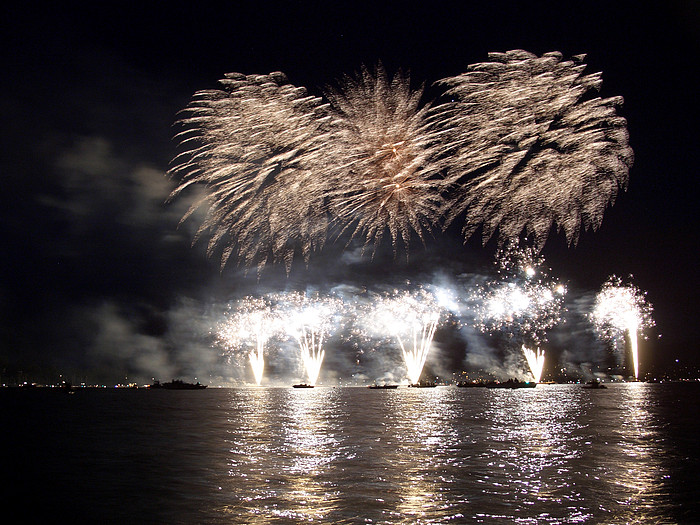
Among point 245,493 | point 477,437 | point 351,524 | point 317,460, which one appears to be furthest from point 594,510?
point 477,437

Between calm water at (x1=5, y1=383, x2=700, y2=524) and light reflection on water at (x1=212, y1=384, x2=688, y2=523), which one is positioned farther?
calm water at (x1=5, y1=383, x2=700, y2=524)

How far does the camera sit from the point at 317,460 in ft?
79.3

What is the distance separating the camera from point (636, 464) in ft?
75.8

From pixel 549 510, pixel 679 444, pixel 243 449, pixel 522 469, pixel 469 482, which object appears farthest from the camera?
pixel 679 444

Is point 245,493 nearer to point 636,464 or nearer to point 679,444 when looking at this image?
point 636,464

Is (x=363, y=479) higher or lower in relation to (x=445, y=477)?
higher

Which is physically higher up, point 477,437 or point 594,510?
point 594,510

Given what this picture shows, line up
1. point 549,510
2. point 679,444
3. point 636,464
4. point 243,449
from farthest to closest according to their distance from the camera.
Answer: point 679,444
point 243,449
point 636,464
point 549,510

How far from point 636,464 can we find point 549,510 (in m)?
11.4

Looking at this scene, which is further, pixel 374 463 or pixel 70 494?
pixel 374 463

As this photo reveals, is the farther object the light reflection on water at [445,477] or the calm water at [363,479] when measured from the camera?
the calm water at [363,479]

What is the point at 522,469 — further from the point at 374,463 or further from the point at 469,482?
the point at 374,463

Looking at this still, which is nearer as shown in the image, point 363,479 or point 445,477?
point 363,479

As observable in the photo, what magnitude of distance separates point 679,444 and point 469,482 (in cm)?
2003
